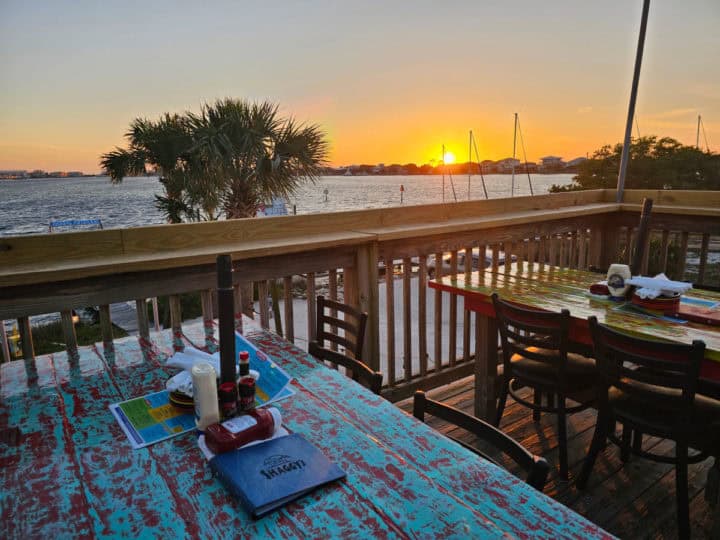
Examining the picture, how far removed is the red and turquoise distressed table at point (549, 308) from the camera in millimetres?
1982

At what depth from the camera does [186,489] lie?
3.26 feet

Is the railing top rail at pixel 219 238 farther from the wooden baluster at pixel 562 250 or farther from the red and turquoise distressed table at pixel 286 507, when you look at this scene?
the red and turquoise distressed table at pixel 286 507

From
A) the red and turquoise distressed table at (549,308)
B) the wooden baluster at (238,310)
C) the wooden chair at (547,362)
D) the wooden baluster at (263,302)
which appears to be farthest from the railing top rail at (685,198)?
the wooden baluster at (238,310)

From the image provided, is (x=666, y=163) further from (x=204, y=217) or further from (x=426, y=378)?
(x=426, y=378)

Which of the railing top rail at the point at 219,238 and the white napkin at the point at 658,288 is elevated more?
the railing top rail at the point at 219,238

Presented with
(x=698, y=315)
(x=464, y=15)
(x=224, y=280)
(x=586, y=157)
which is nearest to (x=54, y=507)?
(x=224, y=280)

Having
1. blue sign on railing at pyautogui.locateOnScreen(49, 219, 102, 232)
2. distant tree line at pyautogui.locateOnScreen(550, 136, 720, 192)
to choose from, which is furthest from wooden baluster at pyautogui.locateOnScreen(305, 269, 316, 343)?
distant tree line at pyautogui.locateOnScreen(550, 136, 720, 192)

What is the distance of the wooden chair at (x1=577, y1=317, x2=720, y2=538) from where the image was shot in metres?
1.72

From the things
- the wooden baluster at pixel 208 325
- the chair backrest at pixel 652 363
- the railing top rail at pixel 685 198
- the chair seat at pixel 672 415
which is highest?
the railing top rail at pixel 685 198

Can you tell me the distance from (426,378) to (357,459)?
219 cm

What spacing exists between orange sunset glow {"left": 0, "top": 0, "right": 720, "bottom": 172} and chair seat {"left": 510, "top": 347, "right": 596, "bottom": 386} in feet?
10.7

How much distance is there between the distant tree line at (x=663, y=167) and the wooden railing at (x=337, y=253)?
28979mm

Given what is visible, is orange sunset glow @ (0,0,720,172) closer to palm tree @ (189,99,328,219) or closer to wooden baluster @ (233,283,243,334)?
palm tree @ (189,99,328,219)

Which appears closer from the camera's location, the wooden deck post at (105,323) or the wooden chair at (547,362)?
the wooden deck post at (105,323)
